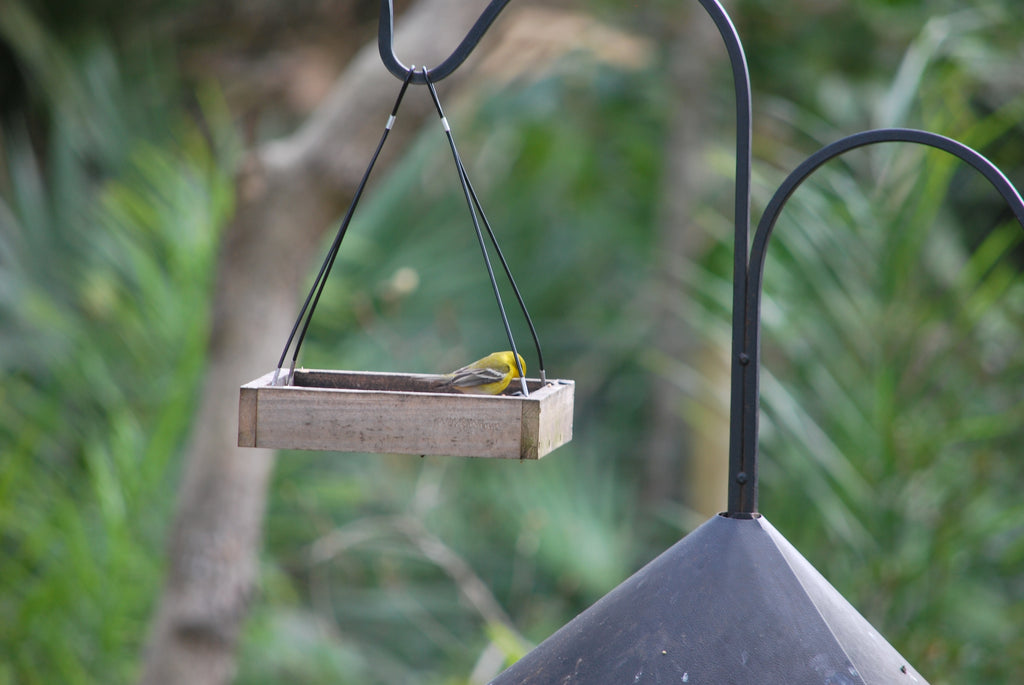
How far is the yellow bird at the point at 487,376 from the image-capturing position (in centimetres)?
107

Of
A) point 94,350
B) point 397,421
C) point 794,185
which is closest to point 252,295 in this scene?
point 94,350

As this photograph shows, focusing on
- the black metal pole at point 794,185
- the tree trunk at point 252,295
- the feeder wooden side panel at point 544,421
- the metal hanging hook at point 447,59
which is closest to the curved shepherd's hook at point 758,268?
the black metal pole at point 794,185

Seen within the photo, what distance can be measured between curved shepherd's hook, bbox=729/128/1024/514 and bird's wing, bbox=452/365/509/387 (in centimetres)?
25

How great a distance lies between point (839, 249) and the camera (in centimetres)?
191

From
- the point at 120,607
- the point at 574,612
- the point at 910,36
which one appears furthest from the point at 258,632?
the point at 910,36

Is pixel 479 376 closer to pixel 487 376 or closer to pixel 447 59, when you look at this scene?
pixel 487 376

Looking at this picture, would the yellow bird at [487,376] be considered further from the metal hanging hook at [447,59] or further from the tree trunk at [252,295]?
the tree trunk at [252,295]

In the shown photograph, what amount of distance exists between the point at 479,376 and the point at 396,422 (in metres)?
0.11

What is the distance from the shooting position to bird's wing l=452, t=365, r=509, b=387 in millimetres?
1065

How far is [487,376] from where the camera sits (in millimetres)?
1066

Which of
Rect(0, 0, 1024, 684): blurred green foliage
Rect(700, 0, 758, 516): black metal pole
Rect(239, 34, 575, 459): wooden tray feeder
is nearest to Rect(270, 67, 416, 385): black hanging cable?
Rect(239, 34, 575, 459): wooden tray feeder

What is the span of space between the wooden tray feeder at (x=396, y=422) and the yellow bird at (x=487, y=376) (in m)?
0.08

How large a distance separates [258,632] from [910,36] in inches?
107

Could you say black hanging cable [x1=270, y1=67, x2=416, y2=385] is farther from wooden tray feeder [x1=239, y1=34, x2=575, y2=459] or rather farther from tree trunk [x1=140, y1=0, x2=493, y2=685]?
tree trunk [x1=140, y1=0, x2=493, y2=685]
